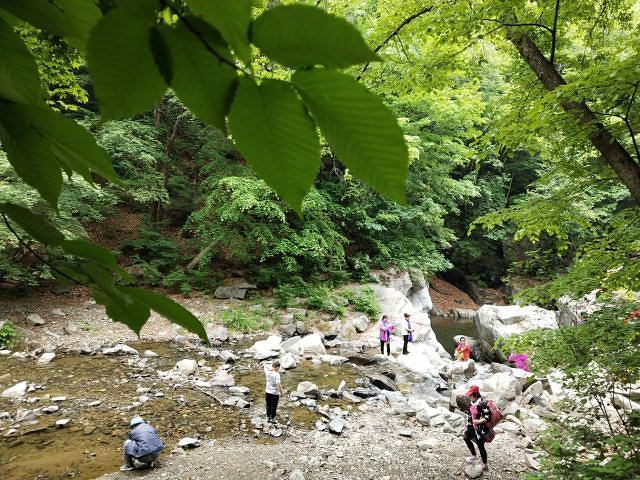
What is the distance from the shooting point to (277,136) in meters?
0.34

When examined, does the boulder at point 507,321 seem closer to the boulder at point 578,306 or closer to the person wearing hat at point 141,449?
the boulder at point 578,306

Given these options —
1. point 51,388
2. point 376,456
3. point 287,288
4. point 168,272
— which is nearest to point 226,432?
point 376,456

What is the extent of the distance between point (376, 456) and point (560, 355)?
2943 millimetres

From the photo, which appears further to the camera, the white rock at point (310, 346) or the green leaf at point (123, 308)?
the white rock at point (310, 346)

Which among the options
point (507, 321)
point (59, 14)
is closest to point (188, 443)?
point (59, 14)

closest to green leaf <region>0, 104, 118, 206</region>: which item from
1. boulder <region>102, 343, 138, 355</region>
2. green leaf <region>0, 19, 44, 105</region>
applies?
green leaf <region>0, 19, 44, 105</region>

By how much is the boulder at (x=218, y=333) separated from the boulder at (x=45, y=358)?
141 inches

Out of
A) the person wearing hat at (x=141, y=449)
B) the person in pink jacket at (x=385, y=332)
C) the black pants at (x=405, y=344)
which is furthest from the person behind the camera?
the black pants at (x=405, y=344)

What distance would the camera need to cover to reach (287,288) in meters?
13.6

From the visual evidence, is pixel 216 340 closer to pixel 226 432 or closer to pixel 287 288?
pixel 287 288

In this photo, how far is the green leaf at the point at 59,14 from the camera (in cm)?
43

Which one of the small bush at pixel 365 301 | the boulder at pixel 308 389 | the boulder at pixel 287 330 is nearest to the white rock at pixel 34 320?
the boulder at pixel 287 330

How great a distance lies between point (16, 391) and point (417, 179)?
13.7 meters

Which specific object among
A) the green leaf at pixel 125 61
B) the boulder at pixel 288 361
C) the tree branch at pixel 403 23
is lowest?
the boulder at pixel 288 361
